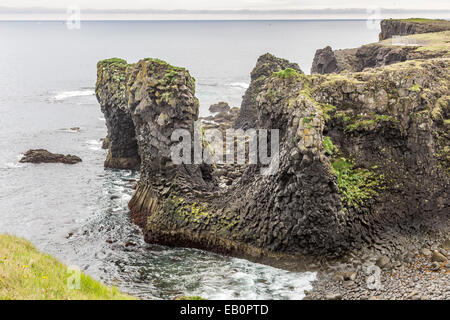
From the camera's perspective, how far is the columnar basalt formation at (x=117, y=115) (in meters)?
48.2

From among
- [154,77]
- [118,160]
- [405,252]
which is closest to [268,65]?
[118,160]

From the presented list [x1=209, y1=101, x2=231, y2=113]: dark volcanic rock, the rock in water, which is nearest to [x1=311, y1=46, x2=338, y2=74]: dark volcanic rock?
[x1=209, y1=101, x2=231, y2=113]: dark volcanic rock

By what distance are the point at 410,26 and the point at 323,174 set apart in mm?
54811

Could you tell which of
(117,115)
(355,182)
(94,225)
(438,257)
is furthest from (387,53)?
(94,225)

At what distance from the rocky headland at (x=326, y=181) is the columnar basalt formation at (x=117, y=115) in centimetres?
1215

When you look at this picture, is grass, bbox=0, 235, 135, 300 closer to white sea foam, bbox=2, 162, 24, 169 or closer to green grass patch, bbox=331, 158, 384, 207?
green grass patch, bbox=331, 158, 384, 207

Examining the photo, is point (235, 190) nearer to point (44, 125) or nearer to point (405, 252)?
point (405, 252)

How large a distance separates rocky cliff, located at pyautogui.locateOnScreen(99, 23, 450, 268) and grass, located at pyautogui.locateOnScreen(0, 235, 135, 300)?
42.3 feet

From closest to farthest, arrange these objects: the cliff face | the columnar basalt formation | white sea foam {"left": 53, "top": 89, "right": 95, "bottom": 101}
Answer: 1. the columnar basalt formation
2. the cliff face
3. white sea foam {"left": 53, "top": 89, "right": 95, "bottom": 101}

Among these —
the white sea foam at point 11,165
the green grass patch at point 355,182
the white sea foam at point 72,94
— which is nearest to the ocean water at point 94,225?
the white sea foam at point 11,165

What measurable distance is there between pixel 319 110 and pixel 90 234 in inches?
783

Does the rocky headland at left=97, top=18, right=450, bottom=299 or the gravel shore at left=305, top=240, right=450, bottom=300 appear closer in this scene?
the gravel shore at left=305, top=240, right=450, bottom=300

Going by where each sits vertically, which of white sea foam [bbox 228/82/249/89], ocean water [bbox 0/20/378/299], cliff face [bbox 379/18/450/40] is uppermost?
cliff face [bbox 379/18/450/40]

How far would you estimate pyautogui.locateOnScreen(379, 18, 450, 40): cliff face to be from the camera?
65.7m
